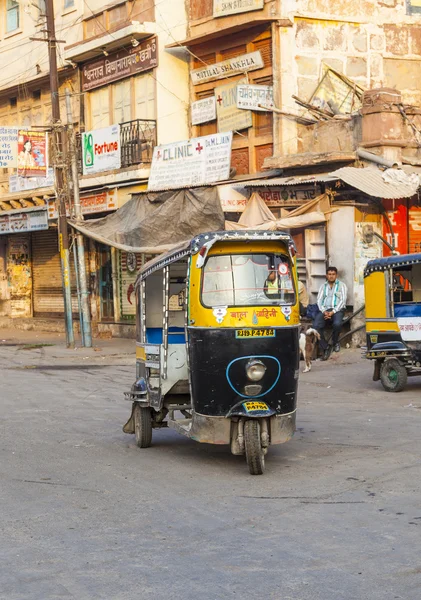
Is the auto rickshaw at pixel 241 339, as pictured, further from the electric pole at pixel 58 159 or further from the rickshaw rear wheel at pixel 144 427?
the electric pole at pixel 58 159

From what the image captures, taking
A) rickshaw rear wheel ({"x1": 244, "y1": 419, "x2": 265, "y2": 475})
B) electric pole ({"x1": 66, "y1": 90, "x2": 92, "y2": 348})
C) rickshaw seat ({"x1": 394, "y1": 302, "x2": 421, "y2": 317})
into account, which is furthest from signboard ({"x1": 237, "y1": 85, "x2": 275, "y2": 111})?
rickshaw rear wheel ({"x1": 244, "y1": 419, "x2": 265, "y2": 475})

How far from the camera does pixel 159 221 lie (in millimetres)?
23156

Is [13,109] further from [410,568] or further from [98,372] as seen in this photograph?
[410,568]

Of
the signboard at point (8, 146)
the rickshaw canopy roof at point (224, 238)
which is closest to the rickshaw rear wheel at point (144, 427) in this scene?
the rickshaw canopy roof at point (224, 238)

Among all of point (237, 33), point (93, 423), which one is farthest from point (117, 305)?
point (93, 423)

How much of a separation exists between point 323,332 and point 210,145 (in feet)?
19.9

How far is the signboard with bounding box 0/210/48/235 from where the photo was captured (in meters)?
30.5

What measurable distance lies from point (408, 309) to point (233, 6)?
1172cm

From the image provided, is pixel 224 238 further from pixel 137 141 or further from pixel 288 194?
pixel 137 141

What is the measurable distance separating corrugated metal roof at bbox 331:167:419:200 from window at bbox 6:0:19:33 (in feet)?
58.9

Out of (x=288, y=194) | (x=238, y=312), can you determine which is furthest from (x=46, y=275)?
(x=238, y=312)

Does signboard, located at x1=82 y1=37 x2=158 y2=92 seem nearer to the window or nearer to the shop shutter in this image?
the window

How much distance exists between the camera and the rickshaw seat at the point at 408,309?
→ 575 inches

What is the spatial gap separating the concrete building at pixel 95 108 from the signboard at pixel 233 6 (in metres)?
1.96
